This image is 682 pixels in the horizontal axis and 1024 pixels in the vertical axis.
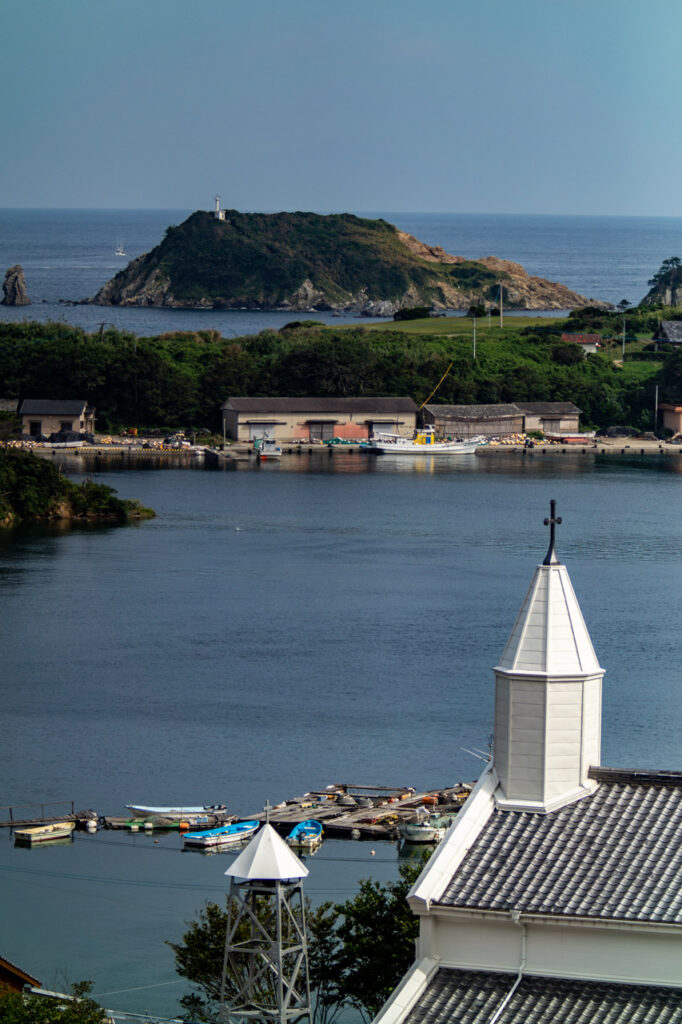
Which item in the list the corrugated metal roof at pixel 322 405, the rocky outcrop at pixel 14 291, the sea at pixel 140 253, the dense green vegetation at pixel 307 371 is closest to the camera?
the corrugated metal roof at pixel 322 405

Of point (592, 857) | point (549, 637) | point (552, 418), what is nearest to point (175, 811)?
point (549, 637)

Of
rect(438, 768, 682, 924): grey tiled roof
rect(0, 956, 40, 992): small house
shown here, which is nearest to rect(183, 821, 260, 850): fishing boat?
rect(0, 956, 40, 992): small house

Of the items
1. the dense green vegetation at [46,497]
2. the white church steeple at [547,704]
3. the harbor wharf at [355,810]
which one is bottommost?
the harbor wharf at [355,810]

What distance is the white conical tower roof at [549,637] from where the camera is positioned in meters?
8.05

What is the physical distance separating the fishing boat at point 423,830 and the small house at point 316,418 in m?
39.6

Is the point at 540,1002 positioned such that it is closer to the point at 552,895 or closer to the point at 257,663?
A: the point at 552,895

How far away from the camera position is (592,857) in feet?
24.6

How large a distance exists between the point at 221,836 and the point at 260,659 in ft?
27.4

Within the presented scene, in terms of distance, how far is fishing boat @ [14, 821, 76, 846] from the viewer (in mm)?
17688

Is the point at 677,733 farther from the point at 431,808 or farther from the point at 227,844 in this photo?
the point at 227,844

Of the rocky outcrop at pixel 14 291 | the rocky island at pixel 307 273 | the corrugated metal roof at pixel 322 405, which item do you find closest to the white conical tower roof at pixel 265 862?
the corrugated metal roof at pixel 322 405

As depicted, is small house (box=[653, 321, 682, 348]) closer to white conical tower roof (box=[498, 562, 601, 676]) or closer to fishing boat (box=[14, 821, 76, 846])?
fishing boat (box=[14, 821, 76, 846])

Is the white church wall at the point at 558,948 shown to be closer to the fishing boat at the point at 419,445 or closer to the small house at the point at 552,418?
the fishing boat at the point at 419,445

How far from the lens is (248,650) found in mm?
26594
